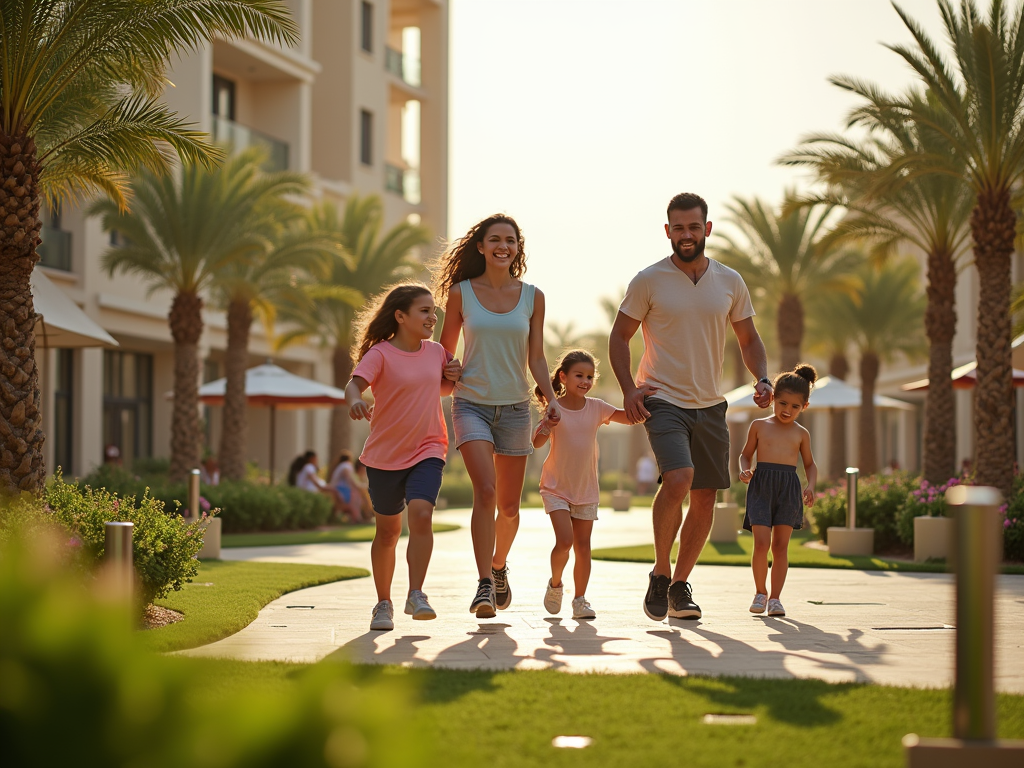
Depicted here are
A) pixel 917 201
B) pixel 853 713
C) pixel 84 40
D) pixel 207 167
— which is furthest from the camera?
pixel 917 201

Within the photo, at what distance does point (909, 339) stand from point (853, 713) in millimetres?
36193

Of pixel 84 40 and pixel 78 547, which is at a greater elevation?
pixel 84 40

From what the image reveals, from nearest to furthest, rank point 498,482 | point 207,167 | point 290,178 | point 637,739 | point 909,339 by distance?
point 637,739 < point 498,482 < point 207,167 < point 290,178 < point 909,339

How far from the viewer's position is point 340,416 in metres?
30.9

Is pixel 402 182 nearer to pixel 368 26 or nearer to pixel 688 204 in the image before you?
pixel 368 26

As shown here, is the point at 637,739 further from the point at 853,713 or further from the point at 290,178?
the point at 290,178

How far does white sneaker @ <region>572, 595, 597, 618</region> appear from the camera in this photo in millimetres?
7242

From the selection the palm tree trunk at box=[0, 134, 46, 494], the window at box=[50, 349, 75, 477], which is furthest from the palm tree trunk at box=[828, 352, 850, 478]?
the palm tree trunk at box=[0, 134, 46, 494]

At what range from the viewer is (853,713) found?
4.20 m

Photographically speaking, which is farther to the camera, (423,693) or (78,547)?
(78,547)

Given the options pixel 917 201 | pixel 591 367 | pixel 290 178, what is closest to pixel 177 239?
pixel 290 178

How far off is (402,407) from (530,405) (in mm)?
824

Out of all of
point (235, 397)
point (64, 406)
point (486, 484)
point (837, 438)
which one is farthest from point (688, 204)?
point (837, 438)

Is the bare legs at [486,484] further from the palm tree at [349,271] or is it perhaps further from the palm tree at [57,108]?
the palm tree at [349,271]
